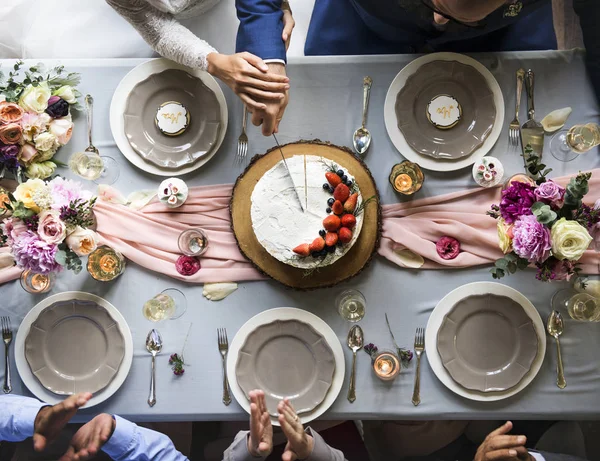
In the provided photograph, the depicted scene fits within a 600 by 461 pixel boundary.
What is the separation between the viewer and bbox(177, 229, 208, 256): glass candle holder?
1.93 m

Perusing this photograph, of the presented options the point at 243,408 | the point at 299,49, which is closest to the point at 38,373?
the point at 243,408

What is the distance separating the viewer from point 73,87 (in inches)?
78.2

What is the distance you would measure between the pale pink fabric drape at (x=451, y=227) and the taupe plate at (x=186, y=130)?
737 millimetres

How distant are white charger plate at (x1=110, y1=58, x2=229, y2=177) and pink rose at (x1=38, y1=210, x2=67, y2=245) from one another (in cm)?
40

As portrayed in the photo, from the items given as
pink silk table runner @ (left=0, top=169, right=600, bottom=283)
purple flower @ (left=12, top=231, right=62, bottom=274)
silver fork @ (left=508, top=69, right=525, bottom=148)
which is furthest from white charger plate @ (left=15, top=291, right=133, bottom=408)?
silver fork @ (left=508, top=69, right=525, bottom=148)

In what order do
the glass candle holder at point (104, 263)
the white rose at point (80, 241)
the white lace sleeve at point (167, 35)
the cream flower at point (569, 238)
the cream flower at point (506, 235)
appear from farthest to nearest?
1. the glass candle holder at point (104, 263)
2. the white lace sleeve at point (167, 35)
3. the white rose at point (80, 241)
4. the cream flower at point (506, 235)
5. the cream flower at point (569, 238)

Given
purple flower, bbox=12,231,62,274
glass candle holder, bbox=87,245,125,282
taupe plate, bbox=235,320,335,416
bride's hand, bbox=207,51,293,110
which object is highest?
bride's hand, bbox=207,51,293,110

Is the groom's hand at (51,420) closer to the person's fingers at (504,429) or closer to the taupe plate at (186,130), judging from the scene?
the taupe plate at (186,130)

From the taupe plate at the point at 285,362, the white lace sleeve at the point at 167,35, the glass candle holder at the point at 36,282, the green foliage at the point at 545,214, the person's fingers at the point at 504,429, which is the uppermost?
the white lace sleeve at the point at 167,35

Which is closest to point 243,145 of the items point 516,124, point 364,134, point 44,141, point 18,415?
point 364,134

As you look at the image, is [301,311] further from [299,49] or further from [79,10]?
[79,10]

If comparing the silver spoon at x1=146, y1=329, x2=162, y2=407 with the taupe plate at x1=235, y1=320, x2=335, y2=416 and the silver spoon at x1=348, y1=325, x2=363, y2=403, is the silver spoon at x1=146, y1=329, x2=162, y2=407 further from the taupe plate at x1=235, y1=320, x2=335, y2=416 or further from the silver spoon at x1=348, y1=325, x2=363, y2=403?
the silver spoon at x1=348, y1=325, x2=363, y2=403

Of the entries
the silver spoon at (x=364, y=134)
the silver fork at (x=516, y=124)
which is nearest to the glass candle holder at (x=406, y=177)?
the silver spoon at (x=364, y=134)

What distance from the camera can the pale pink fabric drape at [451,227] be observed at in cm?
188
